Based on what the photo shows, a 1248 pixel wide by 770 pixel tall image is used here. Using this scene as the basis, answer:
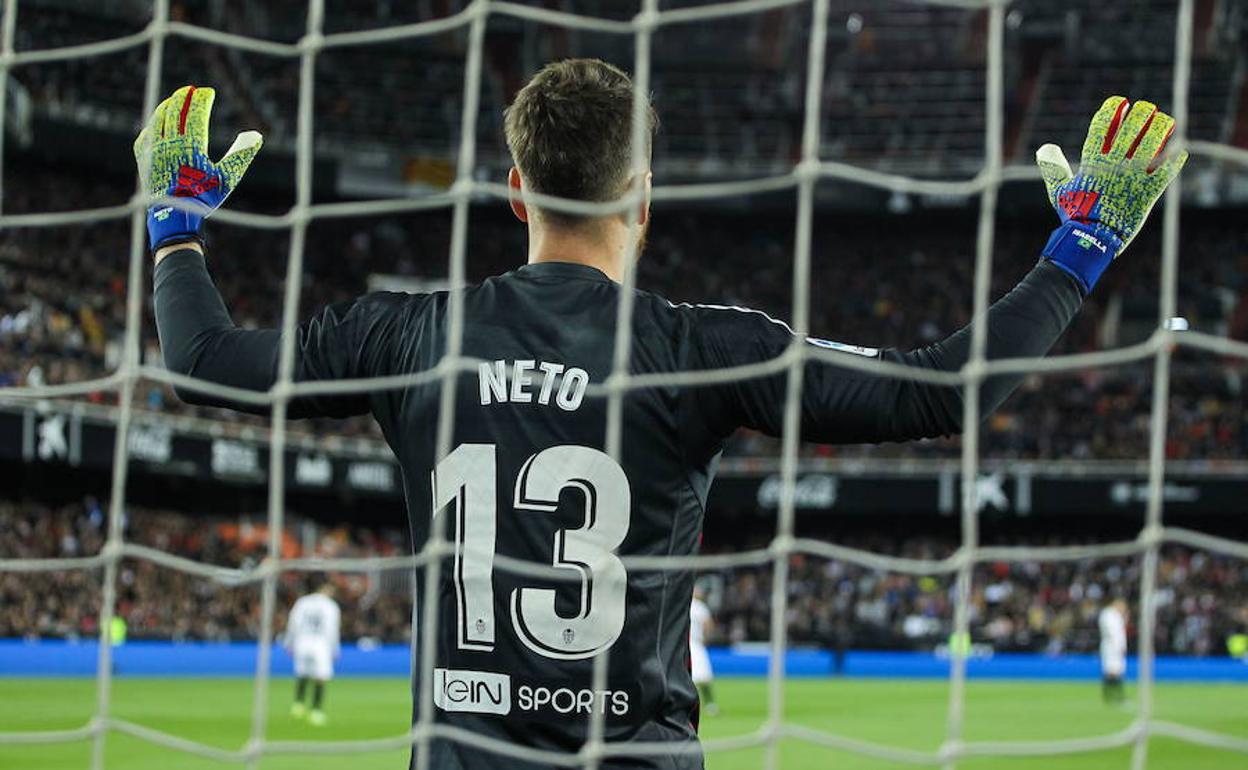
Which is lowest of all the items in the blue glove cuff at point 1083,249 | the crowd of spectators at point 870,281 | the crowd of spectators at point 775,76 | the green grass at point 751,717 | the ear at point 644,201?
the green grass at point 751,717

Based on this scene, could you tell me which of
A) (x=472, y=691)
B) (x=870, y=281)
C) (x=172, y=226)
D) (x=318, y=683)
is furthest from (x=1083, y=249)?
(x=870, y=281)

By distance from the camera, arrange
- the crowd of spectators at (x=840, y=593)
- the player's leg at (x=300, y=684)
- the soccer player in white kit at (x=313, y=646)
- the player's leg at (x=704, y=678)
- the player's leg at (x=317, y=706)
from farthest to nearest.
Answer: the crowd of spectators at (x=840, y=593) < the player's leg at (x=704, y=678) < the player's leg at (x=300, y=684) < the soccer player in white kit at (x=313, y=646) < the player's leg at (x=317, y=706)

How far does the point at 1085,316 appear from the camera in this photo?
99.0 feet

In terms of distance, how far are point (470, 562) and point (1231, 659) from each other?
24.7 m

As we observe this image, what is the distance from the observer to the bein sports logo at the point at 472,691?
2246mm

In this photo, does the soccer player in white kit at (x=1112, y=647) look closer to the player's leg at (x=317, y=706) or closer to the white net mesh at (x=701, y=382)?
the player's leg at (x=317, y=706)

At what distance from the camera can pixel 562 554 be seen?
2.24 metres

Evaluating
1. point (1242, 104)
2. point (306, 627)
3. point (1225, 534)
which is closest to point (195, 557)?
point (306, 627)

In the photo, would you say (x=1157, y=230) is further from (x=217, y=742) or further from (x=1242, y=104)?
(x=217, y=742)

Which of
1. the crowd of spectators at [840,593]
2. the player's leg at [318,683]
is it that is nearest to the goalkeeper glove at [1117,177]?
the player's leg at [318,683]

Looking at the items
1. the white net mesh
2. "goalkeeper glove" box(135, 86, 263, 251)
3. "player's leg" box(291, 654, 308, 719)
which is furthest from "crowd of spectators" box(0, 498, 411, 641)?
"goalkeeper glove" box(135, 86, 263, 251)

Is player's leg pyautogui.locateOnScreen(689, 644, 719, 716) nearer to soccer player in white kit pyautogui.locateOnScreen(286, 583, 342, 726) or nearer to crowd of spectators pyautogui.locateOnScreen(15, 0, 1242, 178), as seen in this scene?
soccer player in white kit pyautogui.locateOnScreen(286, 583, 342, 726)

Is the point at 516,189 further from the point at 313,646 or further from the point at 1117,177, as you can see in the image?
the point at 313,646

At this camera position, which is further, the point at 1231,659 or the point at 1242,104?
the point at 1242,104
